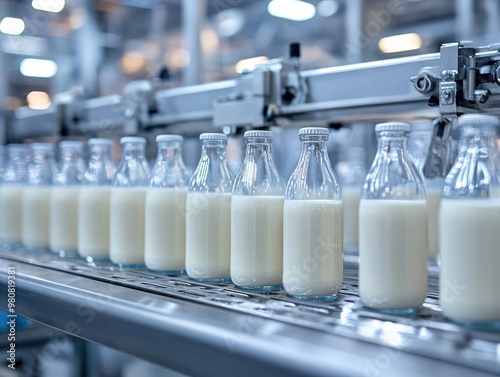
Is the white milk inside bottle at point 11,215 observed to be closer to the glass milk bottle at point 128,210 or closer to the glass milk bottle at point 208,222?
the glass milk bottle at point 128,210

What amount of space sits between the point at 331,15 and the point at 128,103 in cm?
243

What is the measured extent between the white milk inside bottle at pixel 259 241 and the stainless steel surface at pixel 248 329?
0.11 feet

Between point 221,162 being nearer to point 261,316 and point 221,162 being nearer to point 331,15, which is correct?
point 261,316

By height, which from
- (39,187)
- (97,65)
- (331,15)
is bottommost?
(39,187)

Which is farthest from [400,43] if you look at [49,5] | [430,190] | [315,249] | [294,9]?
[315,249]

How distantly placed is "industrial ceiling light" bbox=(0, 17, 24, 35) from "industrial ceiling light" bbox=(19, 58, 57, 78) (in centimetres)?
19

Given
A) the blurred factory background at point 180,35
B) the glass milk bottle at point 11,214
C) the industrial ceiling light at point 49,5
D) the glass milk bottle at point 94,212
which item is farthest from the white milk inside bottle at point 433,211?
the industrial ceiling light at point 49,5

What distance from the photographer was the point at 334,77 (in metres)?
1.27

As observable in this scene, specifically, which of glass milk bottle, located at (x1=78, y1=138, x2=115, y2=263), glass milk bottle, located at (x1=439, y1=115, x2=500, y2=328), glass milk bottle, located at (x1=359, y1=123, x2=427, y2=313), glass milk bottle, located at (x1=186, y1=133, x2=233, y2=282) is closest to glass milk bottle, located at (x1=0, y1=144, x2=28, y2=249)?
glass milk bottle, located at (x1=78, y1=138, x2=115, y2=263)

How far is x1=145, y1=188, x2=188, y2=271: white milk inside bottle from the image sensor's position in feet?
3.98

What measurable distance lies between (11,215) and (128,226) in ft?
2.00

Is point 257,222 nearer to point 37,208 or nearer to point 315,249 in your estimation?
point 315,249

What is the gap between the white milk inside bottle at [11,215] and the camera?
1738 millimetres

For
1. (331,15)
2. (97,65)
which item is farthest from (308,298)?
(331,15)
